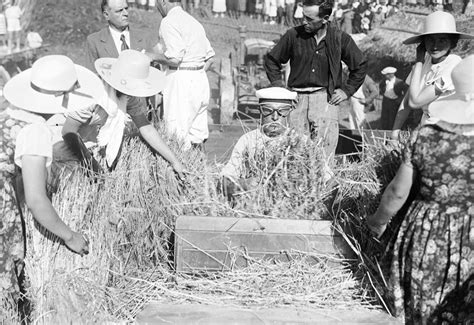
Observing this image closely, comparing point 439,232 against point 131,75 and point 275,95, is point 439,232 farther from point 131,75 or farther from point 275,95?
point 131,75

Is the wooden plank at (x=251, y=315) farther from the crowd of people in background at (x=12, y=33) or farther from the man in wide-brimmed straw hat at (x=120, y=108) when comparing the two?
the crowd of people in background at (x=12, y=33)

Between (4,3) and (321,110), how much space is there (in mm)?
15809

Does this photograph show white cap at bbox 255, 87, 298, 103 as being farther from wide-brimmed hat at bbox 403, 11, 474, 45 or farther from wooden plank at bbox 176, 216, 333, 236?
wooden plank at bbox 176, 216, 333, 236

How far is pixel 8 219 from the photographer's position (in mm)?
3572

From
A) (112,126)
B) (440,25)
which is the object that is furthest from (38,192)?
(440,25)

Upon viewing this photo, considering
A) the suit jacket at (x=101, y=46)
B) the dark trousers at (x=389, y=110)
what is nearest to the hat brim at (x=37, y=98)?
the suit jacket at (x=101, y=46)

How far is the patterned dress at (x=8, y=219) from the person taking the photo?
138 inches

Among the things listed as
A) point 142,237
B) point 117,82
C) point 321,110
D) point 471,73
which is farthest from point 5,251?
point 321,110

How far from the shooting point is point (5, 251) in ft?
11.6

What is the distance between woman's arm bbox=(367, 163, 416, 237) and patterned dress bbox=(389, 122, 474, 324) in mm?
53

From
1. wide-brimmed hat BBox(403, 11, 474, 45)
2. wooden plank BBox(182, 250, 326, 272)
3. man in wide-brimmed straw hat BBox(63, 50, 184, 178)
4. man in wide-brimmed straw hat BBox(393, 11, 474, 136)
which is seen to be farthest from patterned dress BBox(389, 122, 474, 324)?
wide-brimmed hat BBox(403, 11, 474, 45)

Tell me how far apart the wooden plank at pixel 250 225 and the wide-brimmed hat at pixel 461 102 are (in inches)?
39.4

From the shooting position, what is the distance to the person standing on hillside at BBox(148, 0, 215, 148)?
6.50 metres

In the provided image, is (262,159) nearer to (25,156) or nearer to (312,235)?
(312,235)
